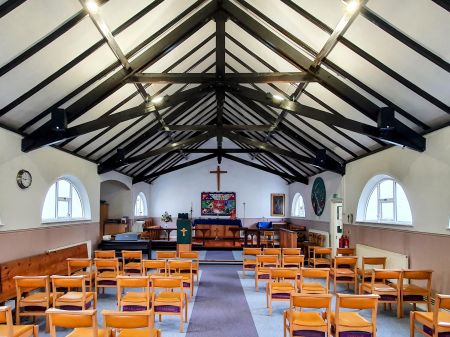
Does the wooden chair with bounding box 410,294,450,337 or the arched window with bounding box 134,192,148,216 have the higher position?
the arched window with bounding box 134,192,148,216

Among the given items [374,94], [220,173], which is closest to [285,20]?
[374,94]

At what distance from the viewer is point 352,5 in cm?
443

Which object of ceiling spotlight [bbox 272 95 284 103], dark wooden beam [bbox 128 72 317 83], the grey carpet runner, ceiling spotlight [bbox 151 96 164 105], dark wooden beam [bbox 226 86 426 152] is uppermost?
dark wooden beam [bbox 128 72 317 83]

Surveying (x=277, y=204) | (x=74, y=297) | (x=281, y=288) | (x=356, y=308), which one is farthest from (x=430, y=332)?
(x=277, y=204)

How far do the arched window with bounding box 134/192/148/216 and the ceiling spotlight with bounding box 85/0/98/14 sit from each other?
12.5 meters

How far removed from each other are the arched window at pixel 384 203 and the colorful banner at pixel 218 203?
8.77 meters

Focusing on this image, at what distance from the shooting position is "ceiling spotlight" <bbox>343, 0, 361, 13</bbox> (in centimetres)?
439

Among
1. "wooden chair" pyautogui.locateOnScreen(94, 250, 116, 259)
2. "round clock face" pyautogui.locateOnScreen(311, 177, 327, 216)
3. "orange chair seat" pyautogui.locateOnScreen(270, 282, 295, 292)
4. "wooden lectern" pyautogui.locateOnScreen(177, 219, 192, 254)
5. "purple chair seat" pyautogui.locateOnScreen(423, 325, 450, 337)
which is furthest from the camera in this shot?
"round clock face" pyautogui.locateOnScreen(311, 177, 327, 216)

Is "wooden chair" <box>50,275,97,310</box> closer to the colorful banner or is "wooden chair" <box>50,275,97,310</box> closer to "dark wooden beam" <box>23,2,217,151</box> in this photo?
"dark wooden beam" <box>23,2,217,151</box>

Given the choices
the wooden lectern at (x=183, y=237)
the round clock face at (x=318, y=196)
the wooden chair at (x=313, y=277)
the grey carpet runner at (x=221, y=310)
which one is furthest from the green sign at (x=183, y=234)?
the wooden chair at (x=313, y=277)

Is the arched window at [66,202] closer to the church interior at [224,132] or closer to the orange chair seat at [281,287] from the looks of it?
the church interior at [224,132]

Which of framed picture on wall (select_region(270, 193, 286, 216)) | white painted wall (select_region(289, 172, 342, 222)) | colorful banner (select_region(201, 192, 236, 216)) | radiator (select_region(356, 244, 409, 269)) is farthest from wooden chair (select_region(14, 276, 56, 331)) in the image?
framed picture on wall (select_region(270, 193, 286, 216))

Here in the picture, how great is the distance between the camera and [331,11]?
16.9 ft

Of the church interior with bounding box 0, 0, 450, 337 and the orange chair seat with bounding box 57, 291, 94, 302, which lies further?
the orange chair seat with bounding box 57, 291, 94, 302
